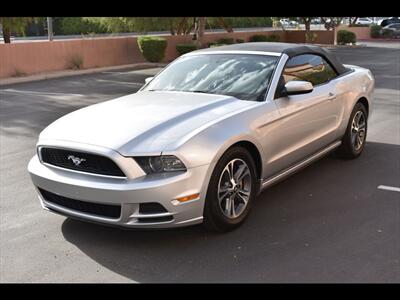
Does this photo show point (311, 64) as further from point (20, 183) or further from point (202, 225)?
point (20, 183)

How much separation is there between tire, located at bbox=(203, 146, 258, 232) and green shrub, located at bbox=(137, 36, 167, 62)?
792 inches

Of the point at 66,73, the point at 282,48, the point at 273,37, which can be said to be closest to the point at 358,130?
the point at 282,48

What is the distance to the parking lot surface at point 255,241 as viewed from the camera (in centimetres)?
330

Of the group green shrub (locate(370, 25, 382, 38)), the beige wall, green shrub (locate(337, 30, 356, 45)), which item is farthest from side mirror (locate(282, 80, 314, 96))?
green shrub (locate(370, 25, 382, 38))

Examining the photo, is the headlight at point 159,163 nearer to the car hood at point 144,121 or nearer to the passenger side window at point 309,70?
the car hood at point 144,121

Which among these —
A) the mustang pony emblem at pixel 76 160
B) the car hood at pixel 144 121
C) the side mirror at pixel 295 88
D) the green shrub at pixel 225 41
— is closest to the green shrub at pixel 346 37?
the green shrub at pixel 225 41

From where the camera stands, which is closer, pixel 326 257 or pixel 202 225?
pixel 326 257

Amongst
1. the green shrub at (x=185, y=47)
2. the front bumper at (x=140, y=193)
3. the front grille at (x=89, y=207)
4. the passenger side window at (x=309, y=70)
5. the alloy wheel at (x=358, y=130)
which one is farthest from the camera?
the green shrub at (x=185, y=47)

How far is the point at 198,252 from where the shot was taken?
12.0 ft

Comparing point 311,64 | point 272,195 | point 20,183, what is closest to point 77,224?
point 20,183

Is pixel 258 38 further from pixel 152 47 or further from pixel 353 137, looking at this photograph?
pixel 353 137
